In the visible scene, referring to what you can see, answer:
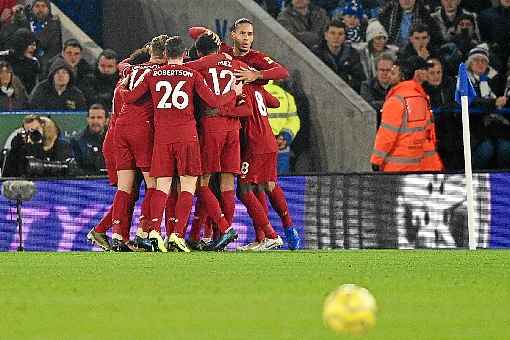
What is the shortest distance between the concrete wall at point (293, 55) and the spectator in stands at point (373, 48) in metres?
Answer: 0.76

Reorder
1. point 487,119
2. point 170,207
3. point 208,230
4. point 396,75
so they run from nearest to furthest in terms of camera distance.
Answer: point 170,207, point 208,230, point 396,75, point 487,119

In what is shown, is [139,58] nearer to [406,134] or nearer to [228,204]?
[228,204]

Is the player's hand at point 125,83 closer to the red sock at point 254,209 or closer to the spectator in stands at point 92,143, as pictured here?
the red sock at point 254,209

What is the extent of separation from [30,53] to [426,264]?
9.93 meters

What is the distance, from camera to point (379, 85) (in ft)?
66.5

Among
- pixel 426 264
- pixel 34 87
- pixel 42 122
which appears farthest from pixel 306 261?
pixel 34 87

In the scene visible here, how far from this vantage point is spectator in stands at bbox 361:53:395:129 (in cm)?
1988

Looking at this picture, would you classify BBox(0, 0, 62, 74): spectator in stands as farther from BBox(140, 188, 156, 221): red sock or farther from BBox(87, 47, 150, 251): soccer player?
BBox(140, 188, 156, 221): red sock

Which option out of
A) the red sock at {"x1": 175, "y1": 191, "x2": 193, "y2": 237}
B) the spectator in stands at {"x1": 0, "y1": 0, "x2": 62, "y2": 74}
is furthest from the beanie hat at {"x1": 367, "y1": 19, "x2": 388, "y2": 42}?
the red sock at {"x1": 175, "y1": 191, "x2": 193, "y2": 237}

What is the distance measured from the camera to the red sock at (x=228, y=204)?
15594 millimetres

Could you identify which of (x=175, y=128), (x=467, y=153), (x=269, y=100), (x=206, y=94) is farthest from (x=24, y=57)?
(x=467, y=153)

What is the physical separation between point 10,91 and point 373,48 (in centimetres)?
499

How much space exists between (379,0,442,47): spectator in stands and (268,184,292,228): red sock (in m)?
5.35

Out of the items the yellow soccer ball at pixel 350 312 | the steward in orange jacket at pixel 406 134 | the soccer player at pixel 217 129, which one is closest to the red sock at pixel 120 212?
the soccer player at pixel 217 129
